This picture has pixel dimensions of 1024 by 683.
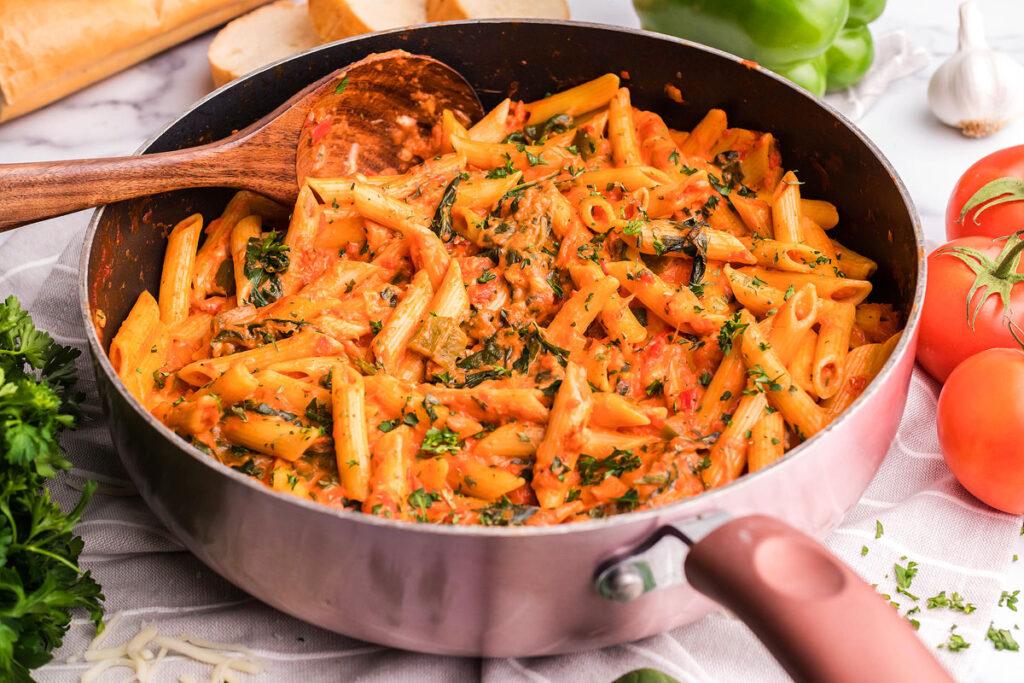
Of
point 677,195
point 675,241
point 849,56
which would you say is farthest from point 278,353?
point 849,56

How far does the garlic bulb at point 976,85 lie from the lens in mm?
3598

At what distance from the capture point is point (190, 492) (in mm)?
2008

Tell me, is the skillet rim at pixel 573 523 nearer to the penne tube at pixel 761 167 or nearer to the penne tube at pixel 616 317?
the penne tube at pixel 761 167

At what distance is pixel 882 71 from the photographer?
13.3 feet

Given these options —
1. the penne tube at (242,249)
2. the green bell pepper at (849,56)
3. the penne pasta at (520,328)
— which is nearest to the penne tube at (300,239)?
the penne pasta at (520,328)

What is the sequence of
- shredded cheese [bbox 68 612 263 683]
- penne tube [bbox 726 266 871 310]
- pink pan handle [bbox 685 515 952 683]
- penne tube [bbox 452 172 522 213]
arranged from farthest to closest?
penne tube [bbox 452 172 522 213] → penne tube [bbox 726 266 871 310] → shredded cheese [bbox 68 612 263 683] → pink pan handle [bbox 685 515 952 683]

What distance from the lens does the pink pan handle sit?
5.07ft

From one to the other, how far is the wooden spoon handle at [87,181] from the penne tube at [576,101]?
1103mm

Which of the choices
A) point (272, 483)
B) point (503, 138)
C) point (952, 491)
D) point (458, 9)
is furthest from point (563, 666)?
point (458, 9)

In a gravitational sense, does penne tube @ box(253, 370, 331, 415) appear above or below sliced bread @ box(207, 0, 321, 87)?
below

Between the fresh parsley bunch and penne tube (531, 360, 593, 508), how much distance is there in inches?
39.8

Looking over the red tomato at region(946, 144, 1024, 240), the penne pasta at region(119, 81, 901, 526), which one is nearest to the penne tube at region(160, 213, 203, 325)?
the penne pasta at region(119, 81, 901, 526)

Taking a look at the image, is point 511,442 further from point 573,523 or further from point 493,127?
point 493,127

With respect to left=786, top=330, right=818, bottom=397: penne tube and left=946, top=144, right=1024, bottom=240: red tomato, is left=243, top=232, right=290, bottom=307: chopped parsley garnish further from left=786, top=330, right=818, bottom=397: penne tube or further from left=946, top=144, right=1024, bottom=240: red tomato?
left=946, top=144, right=1024, bottom=240: red tomato
